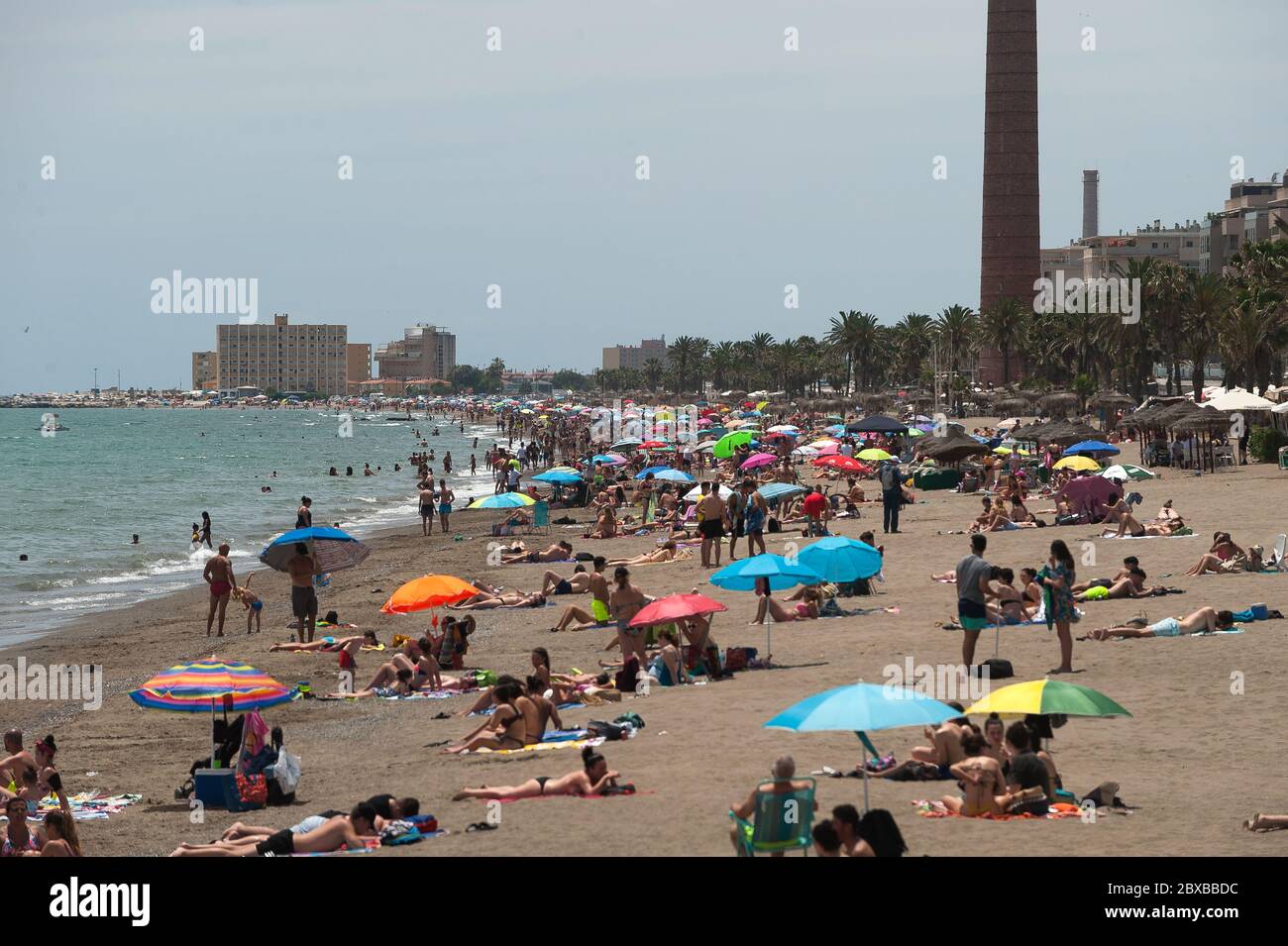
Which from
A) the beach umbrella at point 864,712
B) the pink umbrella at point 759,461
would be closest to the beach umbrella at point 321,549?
the beach umbrella at point 864,712

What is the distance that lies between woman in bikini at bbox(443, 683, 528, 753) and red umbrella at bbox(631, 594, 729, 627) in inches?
82.9

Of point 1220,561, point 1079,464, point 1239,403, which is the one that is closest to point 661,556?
point 1220,561

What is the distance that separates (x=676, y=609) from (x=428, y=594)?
4.06 m

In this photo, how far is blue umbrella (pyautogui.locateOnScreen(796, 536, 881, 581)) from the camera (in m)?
16.2

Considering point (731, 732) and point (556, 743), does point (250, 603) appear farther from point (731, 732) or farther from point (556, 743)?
point (731, 732)

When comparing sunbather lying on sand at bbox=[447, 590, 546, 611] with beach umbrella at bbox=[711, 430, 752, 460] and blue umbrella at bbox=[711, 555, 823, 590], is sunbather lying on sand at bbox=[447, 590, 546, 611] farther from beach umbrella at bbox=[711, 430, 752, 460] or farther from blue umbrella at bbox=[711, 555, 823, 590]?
beach umbrella at bbox=[711, 430, 752, 460]

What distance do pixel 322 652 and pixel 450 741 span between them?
6195 millimetres

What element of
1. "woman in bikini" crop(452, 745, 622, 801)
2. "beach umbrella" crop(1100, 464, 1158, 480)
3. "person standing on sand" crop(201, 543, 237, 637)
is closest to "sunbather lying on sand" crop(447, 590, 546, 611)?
"person standing on sand" crop(201, 543, 237, 637)

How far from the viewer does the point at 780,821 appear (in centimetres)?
828

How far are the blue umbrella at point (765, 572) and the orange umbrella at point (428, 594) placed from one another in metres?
3.26

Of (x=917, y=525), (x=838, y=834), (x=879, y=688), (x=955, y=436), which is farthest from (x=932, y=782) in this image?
(x=955, y=436)
